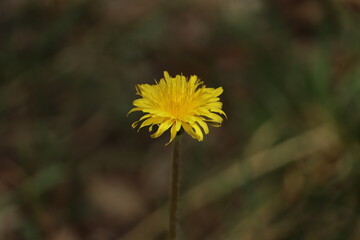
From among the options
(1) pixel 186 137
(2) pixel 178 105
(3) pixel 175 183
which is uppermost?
(1) pixel 186 137

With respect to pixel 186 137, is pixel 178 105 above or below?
below

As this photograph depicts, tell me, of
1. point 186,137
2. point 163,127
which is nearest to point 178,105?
point 163,127

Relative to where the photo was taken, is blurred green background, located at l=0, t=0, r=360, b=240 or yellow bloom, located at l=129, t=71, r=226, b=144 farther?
blurred green background, located at l=0, t=0, r=360, b=240

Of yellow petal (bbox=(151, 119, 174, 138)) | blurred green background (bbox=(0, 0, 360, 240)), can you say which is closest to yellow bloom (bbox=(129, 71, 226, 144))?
yellow petal (bbox=(151, 119, 174, 138))

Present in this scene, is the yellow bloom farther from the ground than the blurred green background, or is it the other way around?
the blurred green background

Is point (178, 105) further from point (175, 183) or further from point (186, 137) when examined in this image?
point (186, 137)

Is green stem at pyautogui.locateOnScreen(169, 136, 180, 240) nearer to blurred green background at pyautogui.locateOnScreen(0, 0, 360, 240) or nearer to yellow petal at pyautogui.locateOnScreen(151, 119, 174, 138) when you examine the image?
yellow petal at pyautogui.locateOnScreen(151, 119, 174, 138)

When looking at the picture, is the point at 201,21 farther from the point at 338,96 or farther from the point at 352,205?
the point at 352,205

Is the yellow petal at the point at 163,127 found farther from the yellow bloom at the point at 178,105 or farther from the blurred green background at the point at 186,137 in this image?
the blurred green background at the point at 186,137

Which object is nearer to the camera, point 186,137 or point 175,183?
point 175,183
